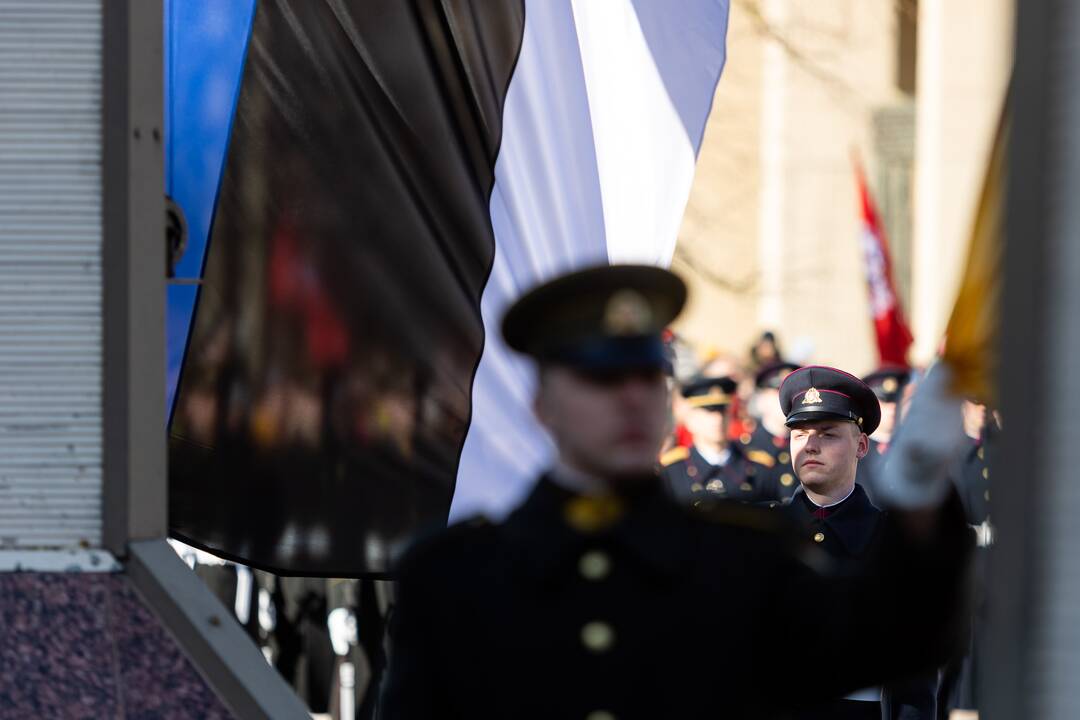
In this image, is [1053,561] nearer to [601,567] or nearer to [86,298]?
[601,567]

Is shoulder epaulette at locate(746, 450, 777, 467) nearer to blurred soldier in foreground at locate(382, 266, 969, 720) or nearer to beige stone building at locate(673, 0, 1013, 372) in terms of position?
beige stone building at locate(673, 0, 1013, 372)

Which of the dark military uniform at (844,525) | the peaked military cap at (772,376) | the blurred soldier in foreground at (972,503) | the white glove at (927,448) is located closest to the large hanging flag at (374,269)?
the dark military uniform at (844,525)

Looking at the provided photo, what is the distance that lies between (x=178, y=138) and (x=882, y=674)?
112 inches

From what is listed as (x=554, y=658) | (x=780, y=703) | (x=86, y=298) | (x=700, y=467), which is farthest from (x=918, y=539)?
(x=700, y=467)

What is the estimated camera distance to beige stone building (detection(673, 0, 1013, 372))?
18.2m

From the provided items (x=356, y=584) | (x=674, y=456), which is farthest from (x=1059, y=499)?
(x=674, y=456)

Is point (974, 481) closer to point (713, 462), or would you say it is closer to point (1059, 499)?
point (713, 462)

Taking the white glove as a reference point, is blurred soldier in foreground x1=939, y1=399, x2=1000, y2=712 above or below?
below

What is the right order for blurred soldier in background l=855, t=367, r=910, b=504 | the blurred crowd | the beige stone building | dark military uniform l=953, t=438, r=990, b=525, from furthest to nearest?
the beige stone building, the blurred crowd, dark military uniform l=953, t=438, r=990, b=525, blurred soldier in background l=855, t=367, r=910, b=504

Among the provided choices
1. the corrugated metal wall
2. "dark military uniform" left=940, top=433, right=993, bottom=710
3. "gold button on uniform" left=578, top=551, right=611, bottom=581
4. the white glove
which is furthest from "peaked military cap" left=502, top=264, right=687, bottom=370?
"dark military uniform" left=940, top=433, right=993, bottom=710

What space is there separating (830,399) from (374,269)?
5.39ft

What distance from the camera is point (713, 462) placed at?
29.9 feet

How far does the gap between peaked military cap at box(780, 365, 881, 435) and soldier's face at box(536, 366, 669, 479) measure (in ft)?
10.4

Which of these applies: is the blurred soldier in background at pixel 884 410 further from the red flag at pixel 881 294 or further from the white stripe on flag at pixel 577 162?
the white stripe on flag at pixel 577 162
